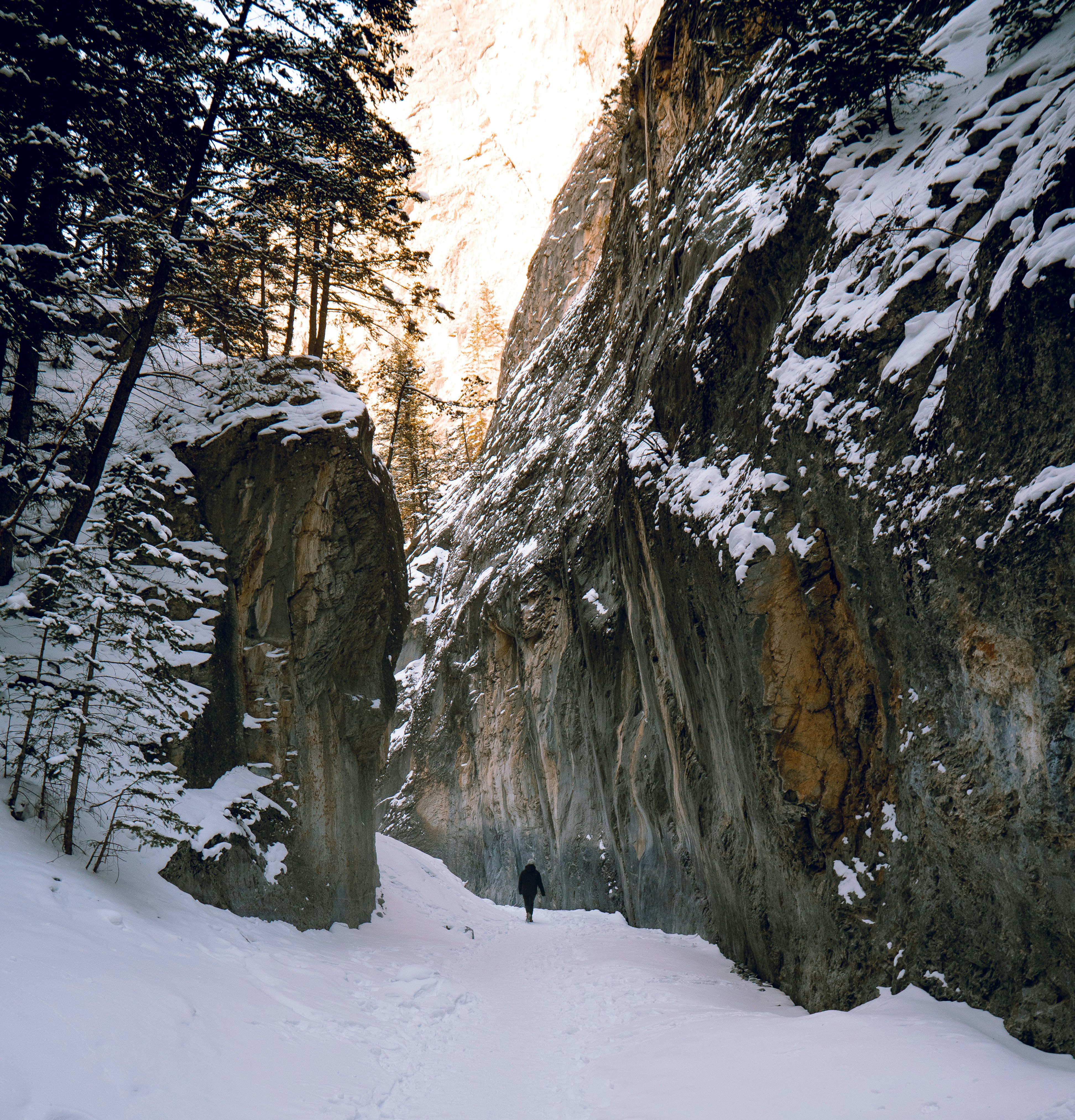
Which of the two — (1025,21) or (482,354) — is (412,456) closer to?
(482,354)

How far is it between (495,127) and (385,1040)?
218 feet

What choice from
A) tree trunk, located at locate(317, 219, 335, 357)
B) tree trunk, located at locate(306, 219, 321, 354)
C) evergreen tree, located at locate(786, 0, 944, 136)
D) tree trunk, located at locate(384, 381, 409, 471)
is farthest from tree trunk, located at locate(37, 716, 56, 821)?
tree trunk, located at locate(384, 381, 409, 471)

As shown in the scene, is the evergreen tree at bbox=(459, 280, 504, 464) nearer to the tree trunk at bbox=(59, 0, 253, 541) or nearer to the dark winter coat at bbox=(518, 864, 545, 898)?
the dark winter coat at bbox=(518, 864, 545, 898)

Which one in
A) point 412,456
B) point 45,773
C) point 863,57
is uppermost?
point 412,456

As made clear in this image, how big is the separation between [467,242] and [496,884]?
52.4 meters

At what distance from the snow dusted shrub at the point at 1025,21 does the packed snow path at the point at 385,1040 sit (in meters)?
7.58

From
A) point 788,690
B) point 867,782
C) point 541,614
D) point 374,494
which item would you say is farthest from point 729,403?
point 541,614

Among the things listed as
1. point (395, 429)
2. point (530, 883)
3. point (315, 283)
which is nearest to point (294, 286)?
point (315, 283)

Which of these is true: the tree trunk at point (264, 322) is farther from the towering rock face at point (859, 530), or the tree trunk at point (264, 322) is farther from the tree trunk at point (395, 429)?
the tree trunk at point (395, 429)

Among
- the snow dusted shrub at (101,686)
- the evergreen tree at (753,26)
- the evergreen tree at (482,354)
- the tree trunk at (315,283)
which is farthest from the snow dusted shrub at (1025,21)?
the evergreen tree at (482,354)

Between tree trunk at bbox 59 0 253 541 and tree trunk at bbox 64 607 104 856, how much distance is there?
1822 millimetres

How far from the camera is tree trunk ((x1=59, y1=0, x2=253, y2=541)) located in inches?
320

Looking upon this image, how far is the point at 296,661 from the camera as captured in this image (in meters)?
11.7

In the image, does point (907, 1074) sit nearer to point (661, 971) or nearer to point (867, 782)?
point (867, 782)
